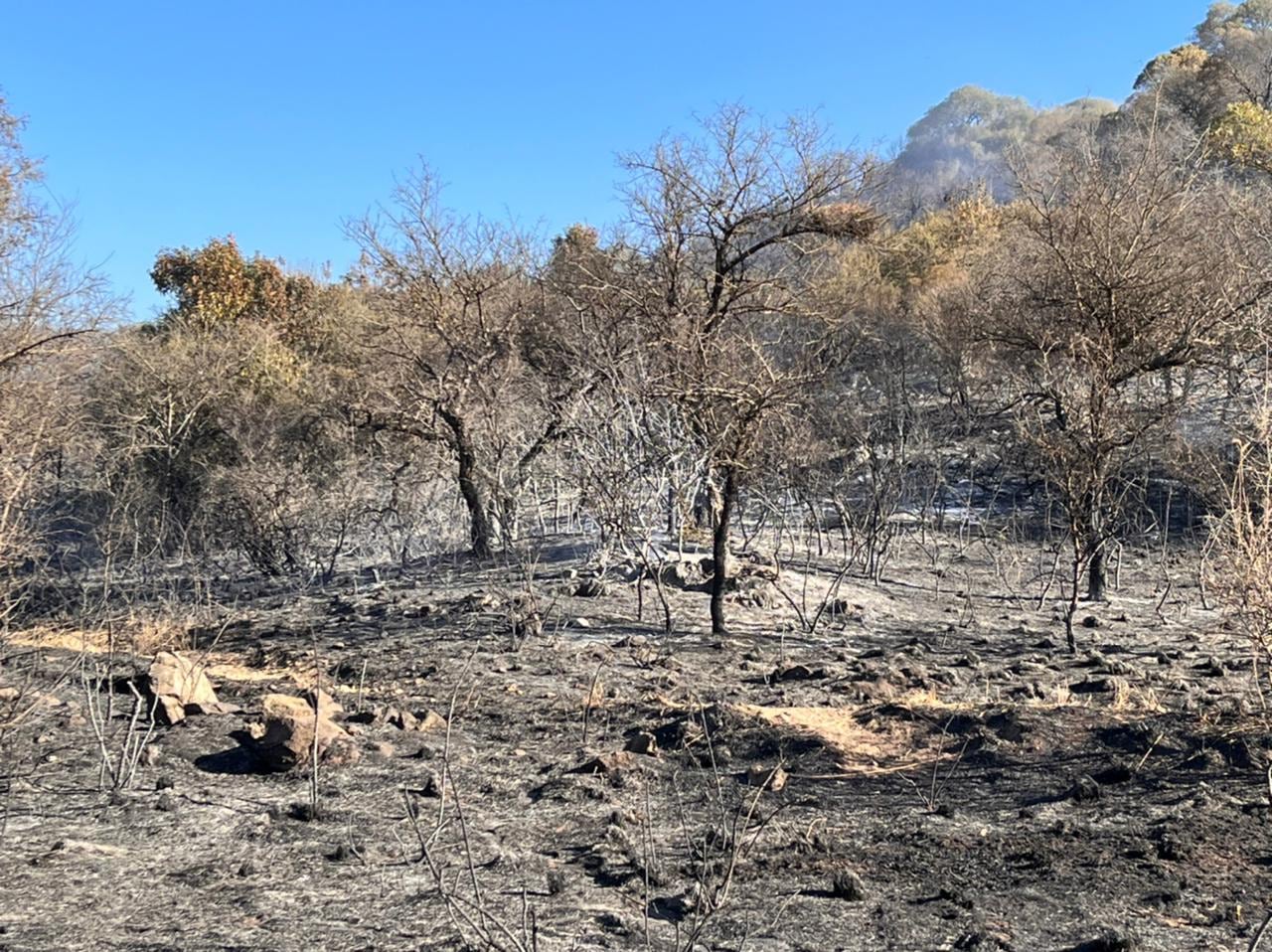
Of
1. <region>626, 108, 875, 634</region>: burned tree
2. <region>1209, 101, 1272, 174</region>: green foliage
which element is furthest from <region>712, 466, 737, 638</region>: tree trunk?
<region>1209, 101, 1272, 174</region>: green foliage

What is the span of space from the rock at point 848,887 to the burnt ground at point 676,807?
0.02 meters

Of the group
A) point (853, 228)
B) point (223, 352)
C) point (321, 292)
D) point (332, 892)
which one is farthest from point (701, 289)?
point (321, 292)

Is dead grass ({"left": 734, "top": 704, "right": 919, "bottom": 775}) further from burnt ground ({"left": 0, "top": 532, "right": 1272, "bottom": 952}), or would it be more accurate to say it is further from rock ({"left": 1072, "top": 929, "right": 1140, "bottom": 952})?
rock ({"left": 1072, "top": 929, "right": 1140, "bottom": 952})

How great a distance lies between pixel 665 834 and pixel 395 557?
10566 millimetres

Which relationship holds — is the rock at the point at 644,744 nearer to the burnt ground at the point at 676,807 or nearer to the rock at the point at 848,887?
the burnt ground at the point at 676,807

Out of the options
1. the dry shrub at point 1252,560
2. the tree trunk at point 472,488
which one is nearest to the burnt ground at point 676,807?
the dry shrub at point 1252,560

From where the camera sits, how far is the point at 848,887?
4.12 m

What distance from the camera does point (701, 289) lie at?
1262 centimetres

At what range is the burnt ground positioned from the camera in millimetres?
3883

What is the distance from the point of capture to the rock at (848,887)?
4.11 metres

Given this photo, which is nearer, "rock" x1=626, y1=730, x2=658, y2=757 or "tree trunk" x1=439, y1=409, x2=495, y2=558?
"rock" x1=626, y1=730, x2=658, y2=757

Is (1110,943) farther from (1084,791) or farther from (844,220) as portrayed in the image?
(844,220)

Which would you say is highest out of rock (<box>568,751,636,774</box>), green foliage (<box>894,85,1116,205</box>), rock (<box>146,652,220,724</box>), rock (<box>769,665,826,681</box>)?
green foliage (<box>894,85,1116,205</box>)

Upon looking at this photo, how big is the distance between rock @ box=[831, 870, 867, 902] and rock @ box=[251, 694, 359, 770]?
2877 millimetres
